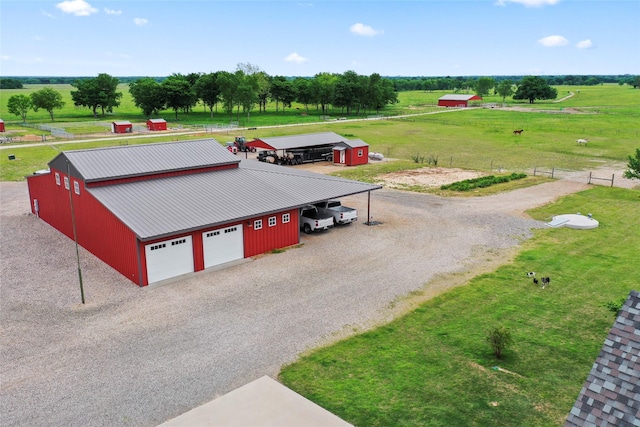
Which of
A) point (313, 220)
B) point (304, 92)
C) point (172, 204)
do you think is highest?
point (304, 92)

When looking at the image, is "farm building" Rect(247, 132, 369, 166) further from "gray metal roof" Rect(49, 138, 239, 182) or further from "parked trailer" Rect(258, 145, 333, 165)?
"gray metal roof" Rect(49, 138, 239, 182)

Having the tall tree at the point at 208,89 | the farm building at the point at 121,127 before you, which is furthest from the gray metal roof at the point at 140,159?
the tall tree at the point at 208,89

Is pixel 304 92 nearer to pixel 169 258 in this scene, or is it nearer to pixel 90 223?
pixel 90 223

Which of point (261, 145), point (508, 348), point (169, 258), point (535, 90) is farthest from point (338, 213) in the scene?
point (535, 90)

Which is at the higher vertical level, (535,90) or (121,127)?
(535,90)

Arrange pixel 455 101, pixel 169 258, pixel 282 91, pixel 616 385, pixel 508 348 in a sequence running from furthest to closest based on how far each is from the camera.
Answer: pixel 455 101
pixel 282 91
pixel 169 258
pixel 508 348
pixel 616 385

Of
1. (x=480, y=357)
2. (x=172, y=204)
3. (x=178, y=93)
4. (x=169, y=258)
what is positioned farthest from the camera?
(x=178, y=93)

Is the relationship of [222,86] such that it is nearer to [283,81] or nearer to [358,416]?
[283,81]
